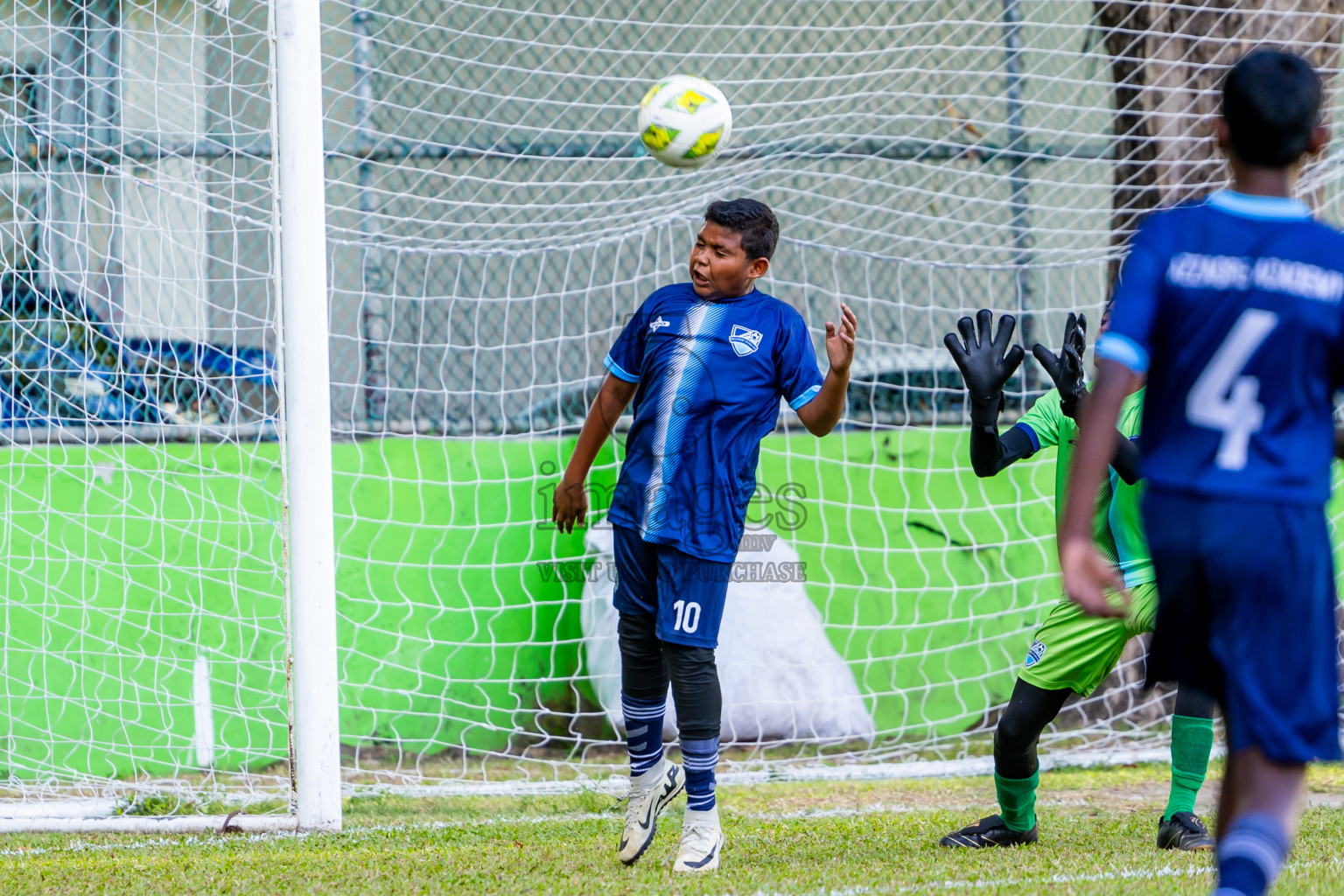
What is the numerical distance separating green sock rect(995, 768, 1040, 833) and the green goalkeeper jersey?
62cm

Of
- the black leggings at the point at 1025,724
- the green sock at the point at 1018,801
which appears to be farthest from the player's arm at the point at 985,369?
the green sock at the point at 1018,801

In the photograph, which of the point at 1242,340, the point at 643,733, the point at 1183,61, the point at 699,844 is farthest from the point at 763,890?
the point at 1183,61

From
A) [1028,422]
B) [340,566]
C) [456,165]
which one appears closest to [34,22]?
[456,165]

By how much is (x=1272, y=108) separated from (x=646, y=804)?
232 centimetres

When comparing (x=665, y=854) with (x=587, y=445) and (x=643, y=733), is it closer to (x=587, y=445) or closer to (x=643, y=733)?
(x=643, y=733)

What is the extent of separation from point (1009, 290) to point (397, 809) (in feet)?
13.0

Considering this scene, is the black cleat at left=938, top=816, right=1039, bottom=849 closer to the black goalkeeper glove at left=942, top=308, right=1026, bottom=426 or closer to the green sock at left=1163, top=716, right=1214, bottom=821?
the green sock at left=1163, top=716, right=1214, bottom=821

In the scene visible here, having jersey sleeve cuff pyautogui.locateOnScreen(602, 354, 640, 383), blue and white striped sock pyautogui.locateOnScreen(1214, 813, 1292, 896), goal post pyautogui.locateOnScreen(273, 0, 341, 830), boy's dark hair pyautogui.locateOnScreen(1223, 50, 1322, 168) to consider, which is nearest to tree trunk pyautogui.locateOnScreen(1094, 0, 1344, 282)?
jersey sleeve cuff pyautogui.locateOnScreen(602, 354, 640, 383)

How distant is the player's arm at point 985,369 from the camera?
3.21m

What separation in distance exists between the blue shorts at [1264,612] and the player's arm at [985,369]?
4.15 feet

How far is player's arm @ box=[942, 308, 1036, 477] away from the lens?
3.21 m

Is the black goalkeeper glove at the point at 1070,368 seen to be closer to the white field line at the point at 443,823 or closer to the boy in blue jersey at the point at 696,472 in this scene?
the boy in blue jersey at the point at 696,472

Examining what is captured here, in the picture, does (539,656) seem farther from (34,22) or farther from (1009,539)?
(34,22)

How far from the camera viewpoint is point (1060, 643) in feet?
11.3
